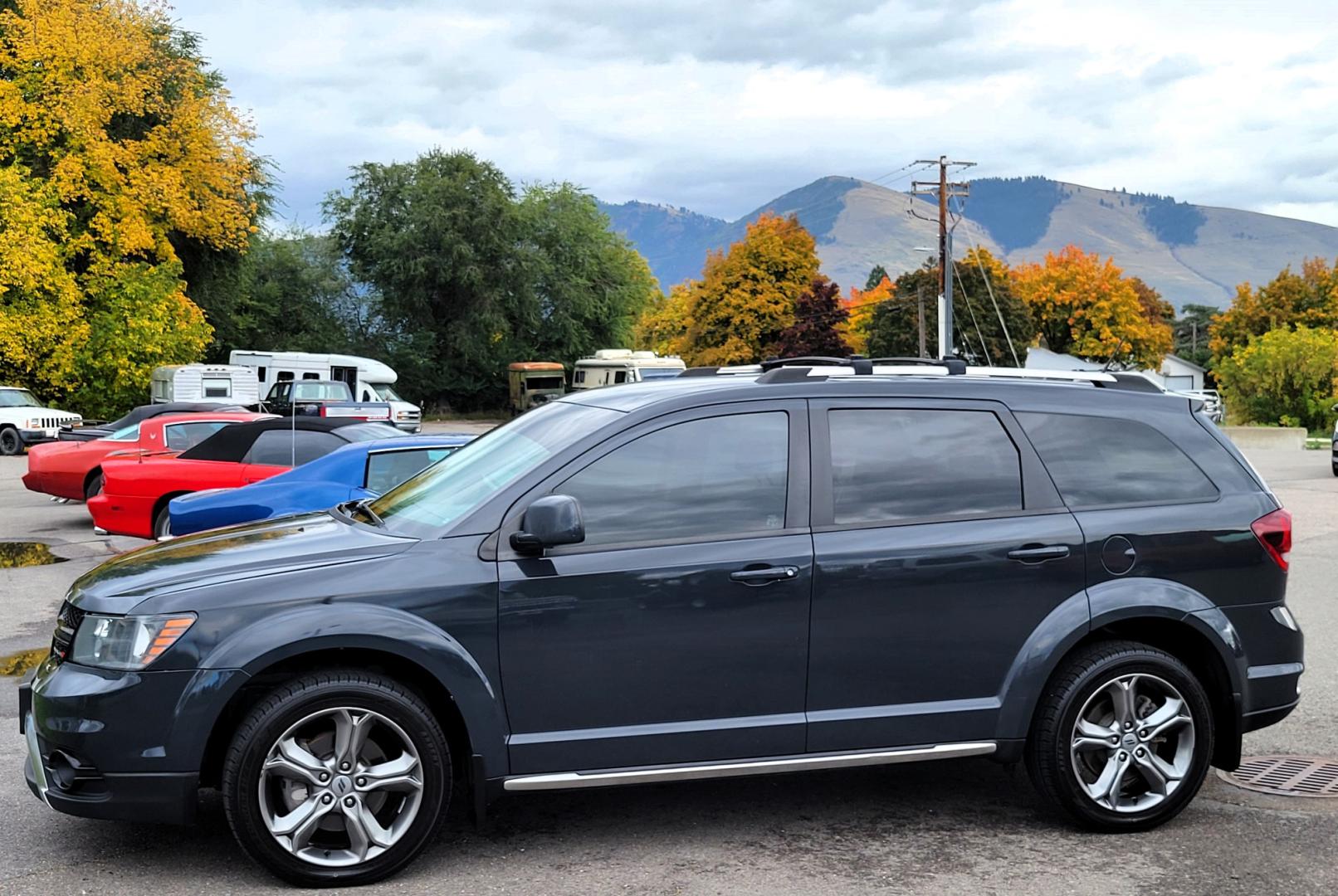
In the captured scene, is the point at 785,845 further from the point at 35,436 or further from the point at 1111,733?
the point at 35,436

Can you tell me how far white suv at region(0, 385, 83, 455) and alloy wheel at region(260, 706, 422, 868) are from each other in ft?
102

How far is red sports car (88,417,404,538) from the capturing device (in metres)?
13.3

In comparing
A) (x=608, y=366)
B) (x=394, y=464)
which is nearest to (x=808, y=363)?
(x=394, y=464)

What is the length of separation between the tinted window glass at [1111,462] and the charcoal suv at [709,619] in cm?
1

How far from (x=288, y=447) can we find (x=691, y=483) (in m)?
10.1

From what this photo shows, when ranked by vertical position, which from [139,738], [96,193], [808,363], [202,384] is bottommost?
[139,738]

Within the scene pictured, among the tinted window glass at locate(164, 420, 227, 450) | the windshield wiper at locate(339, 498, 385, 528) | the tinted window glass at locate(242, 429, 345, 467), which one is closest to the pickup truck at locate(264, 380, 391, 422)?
the tinted window glass at locate(164, 420, 227, 450)

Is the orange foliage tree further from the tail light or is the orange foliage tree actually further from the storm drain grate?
the tail light

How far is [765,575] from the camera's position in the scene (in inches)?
185

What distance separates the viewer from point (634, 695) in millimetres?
4605

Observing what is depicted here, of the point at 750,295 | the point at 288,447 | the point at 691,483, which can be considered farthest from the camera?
the point at 750,295

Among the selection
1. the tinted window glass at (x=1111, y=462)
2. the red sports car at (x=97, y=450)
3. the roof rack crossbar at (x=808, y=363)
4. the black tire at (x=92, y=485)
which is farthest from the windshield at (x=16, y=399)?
the tinted window glass at (x=1111, y=462)

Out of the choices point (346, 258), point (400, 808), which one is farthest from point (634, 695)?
point (346, 258)

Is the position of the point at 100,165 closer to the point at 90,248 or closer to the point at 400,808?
the point at 90,248
